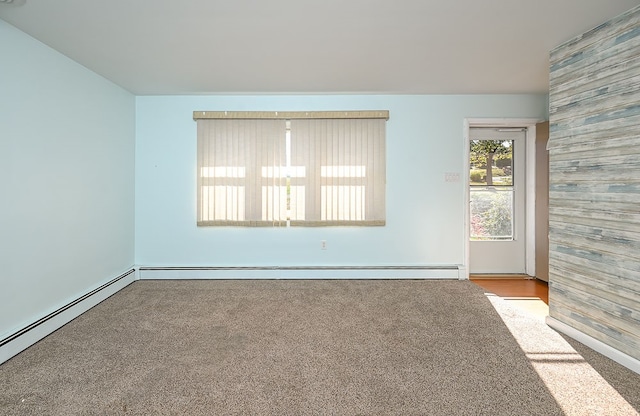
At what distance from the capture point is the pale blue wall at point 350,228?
429 cm

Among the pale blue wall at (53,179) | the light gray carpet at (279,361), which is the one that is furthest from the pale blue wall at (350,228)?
the light gray carpet at (279,361)

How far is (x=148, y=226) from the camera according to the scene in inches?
170

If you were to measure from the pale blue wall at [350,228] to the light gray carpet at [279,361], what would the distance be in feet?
2.88

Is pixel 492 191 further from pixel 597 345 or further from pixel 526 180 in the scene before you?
pixel 597 345

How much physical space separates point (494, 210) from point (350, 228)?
2153mm

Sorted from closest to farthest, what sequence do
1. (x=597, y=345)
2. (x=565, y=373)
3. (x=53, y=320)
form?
1. (x=565, y=373)
2. (x=597, y=345)
3. (x=53, y=320)

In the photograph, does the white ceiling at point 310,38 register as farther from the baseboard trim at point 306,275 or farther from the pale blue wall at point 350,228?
the baseboard trim at point 306,275

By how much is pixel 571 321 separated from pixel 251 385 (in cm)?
258

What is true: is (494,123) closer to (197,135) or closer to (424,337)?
(424,337)

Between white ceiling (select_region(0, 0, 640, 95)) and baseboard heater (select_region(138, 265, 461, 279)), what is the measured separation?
2309 mm

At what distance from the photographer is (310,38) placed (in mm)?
2619

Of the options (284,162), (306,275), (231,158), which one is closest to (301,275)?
(306,275)

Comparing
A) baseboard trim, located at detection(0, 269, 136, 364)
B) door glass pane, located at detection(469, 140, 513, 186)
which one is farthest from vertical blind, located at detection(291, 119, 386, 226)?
baseboard trim, located at detection(0, 269, 136, 364)

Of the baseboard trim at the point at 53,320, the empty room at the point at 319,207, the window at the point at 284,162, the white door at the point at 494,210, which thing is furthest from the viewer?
the white door at the point at 494,210
